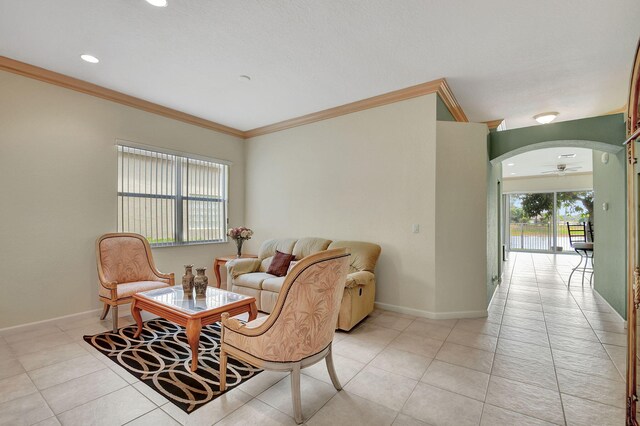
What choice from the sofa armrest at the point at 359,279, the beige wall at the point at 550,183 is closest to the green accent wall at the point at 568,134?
the sofa armrest at the point at 359,279

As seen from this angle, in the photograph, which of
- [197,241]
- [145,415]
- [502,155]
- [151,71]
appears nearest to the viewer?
[145,415]

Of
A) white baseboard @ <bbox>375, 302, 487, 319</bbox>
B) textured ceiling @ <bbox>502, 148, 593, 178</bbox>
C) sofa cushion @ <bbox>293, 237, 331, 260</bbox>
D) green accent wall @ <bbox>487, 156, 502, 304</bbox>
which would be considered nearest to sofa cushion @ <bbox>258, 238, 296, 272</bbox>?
sofa cushion @ <bbox>293, 237, 331, 260</bbox>

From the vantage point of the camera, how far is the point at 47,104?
345 cm

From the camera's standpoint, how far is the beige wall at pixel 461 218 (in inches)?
147

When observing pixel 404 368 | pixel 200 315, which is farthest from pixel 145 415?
pixel 404 368

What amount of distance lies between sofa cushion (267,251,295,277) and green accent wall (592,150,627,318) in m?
4.29

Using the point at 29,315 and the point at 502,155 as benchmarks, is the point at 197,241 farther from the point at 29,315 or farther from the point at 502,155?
the point at 502,155

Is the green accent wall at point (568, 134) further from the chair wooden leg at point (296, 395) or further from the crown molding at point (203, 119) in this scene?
the chair wooden leg at point (296, 395)

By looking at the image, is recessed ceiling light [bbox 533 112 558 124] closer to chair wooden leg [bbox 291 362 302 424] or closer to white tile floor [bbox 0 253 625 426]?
white tile floor [bbox 0 253 625 426]

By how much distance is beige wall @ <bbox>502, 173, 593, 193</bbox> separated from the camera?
994 cm

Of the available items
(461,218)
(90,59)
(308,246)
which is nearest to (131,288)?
(308,246)

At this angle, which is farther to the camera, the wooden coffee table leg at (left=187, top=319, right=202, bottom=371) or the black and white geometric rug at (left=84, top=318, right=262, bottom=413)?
the wooden coffee table leg at (left=187, top=319, right=202, bottom=371)

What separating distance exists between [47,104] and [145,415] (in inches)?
145

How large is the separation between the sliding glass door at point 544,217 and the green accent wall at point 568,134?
7.81 m
